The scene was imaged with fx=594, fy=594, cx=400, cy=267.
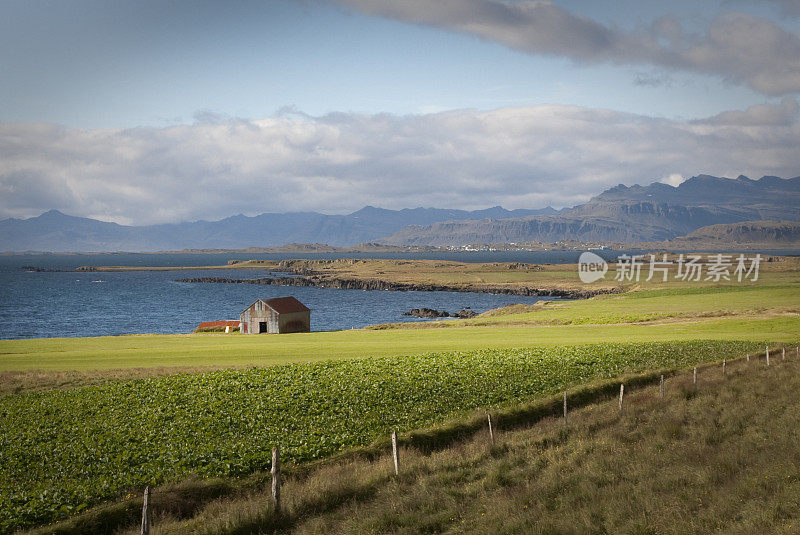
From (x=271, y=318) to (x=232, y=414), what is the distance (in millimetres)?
47204

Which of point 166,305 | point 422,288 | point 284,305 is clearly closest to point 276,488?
point 284,305

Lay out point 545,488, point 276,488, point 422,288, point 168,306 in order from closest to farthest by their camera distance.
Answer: point 545,488
point 276,488
point 168,306
point 422,288

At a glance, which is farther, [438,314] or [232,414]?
[438,314]

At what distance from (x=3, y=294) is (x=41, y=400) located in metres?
162

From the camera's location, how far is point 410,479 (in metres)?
15.8

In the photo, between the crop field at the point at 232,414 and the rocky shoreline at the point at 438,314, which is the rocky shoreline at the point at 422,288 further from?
the crop field at the point at 232,414

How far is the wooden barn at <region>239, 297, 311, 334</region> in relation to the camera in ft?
225

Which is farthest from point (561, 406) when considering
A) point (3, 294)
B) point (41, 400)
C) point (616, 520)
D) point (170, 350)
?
point (3, 294)

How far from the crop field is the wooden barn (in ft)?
118

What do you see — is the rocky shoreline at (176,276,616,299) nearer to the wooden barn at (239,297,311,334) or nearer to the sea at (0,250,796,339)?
the sea at (0,250,796,339)

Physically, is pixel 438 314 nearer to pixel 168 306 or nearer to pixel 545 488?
pixel 168 306

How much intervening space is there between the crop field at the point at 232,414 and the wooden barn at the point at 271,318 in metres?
35.9

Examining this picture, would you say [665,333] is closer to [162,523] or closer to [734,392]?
[734,392]

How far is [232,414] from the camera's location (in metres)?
22.6
